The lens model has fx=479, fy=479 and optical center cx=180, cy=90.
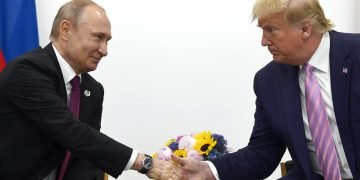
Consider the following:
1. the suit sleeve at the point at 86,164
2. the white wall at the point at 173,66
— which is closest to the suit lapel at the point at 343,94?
the suit sleeve at the point at 86,164

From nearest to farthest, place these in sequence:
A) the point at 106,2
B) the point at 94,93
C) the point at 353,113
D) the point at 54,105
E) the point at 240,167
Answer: the point at 353,113, the point at 54,105, the point at 240,167, the point at 94,93, the point at 106,2

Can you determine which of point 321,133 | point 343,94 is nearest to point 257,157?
point 321,133

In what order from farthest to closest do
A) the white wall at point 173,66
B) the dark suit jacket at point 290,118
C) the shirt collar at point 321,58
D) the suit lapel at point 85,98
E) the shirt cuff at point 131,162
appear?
the white wall at point 173,66 < the suit lapel at point 85,98 < the shirt cuff at point 131,162 < the shirt collar at point 321,58 < the dark suit jacket at point 290,118

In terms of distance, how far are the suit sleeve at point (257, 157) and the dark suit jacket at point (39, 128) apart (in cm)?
51

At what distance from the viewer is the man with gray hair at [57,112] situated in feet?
7.30

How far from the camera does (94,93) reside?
270 cm

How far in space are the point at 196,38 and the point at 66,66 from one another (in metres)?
1.53

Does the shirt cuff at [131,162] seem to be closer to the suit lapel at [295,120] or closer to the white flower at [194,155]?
the white flower at [194,155]

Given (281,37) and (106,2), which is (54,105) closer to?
(281,37)

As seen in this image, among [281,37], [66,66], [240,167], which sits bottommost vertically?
[240,167]

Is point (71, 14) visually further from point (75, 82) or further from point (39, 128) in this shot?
point (39, 128)

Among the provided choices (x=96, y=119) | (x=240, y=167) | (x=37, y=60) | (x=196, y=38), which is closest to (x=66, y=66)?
(x=37, y=60)

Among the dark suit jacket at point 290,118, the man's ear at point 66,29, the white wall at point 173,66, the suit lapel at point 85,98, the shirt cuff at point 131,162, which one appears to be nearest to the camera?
the dark suit jacket at point 290,118

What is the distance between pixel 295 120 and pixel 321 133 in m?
0.13
